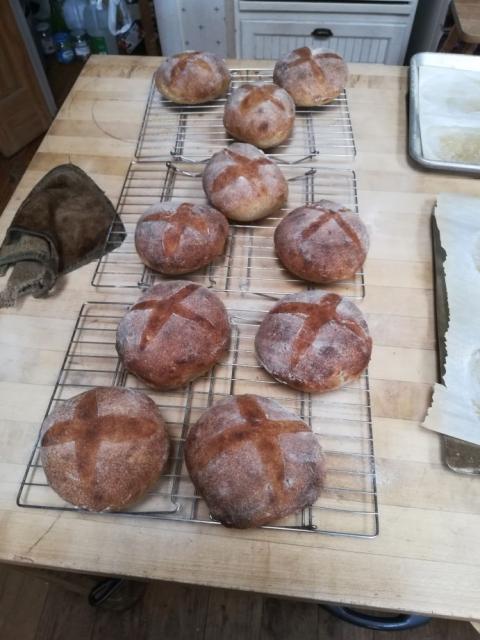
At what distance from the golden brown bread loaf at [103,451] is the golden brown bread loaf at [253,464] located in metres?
0.11

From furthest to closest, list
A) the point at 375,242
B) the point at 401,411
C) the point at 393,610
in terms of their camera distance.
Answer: the point at 375,242, the point at 401,411, the point at 393,610

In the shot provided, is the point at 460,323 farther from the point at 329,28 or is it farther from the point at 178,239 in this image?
the point at 329,28

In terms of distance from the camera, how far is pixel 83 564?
4.11 feet

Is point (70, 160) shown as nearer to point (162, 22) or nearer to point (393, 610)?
point (162, 22)

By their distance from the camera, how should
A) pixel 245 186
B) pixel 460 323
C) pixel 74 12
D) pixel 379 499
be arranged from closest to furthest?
pixel 379 499
pixel 460 323
pixel 245 186
pixel 74 12

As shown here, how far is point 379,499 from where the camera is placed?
1.34 metres

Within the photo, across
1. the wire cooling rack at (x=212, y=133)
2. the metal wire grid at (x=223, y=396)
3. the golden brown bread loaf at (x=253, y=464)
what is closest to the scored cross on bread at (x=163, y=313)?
the metal wire grid at (x=223, y=396)

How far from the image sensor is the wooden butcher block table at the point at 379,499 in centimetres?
123

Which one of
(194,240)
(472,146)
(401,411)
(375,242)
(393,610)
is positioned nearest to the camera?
(393,610)

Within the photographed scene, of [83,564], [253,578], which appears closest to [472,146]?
[253,578]

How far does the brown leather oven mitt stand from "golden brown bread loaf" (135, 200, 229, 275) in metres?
0.23

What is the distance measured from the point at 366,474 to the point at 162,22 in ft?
10.8

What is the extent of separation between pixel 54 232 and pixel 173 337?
80 cm

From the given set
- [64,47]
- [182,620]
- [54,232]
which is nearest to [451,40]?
[54,232]
